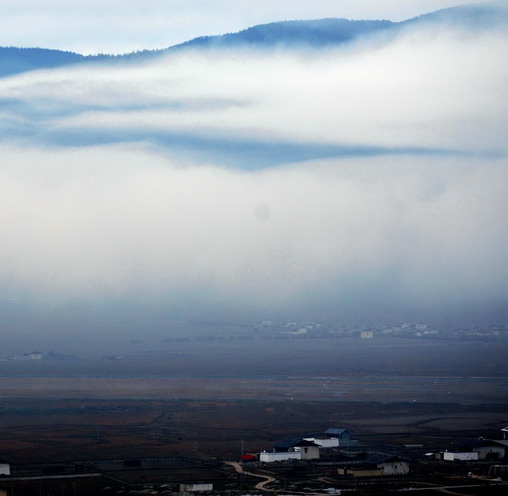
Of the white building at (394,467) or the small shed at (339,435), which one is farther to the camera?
the small shed at (339,435)

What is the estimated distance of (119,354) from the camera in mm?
92250

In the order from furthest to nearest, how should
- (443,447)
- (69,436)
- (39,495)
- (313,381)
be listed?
(313,381) < (69,436) < (443,447) < (39,495)

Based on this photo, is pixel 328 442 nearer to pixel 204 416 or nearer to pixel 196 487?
pixel 196 487

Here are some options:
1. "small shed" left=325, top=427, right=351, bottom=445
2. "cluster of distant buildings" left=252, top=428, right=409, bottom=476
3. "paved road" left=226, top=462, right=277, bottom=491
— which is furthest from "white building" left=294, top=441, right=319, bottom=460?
"small shed" left=325, top=427, right=351, bottom=445

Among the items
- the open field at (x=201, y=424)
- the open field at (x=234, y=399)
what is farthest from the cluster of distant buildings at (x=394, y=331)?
the open field at (x=201, y=424)

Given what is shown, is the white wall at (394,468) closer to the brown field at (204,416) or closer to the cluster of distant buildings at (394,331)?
the brown field at (204,416)

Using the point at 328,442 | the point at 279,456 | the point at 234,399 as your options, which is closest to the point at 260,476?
the point at 279,456

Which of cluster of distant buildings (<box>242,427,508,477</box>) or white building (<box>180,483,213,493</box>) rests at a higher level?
cluster of distant buildings (<box>242,427,508,477</box>)

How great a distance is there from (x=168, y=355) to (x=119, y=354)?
4.53 meters

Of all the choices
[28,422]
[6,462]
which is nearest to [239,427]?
[28,422]

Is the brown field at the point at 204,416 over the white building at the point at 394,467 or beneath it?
over

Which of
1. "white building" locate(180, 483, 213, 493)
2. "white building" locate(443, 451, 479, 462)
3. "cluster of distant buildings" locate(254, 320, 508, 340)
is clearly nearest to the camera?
"white building" locate(180, 483, 213, 493)

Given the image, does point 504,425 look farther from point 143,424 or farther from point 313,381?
point 313,381

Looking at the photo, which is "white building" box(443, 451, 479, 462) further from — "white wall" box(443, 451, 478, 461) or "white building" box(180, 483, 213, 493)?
"white building" box(180, 483, 213, 493)
